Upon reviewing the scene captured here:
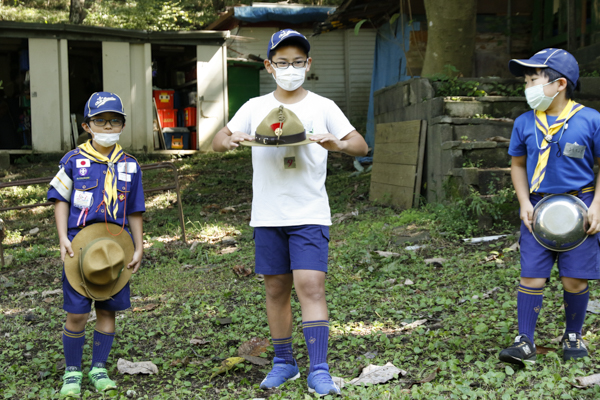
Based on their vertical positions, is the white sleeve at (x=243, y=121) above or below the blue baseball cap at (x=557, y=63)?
below

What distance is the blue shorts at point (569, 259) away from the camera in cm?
333

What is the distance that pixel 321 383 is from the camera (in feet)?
9.87

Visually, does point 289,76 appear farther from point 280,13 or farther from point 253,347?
point 280,13

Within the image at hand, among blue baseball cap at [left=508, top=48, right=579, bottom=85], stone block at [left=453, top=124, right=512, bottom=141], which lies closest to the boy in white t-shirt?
blue baseball cap at [left=508, top=48, right=579, bottom=85]

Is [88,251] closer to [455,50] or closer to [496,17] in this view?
[455,50]

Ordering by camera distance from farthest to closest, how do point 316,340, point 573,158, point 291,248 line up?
1. point 573,158
2. point 291,248
3. point 316,340

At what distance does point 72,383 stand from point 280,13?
1542 cm

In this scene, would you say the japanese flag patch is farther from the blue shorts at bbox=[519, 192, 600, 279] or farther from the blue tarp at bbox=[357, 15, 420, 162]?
the blue tarp at bbox=[357, 15, 420, 162]

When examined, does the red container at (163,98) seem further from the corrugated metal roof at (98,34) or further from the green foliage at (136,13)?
the green foliage at (136,13)

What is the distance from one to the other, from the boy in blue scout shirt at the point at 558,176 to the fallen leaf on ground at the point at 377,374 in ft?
2.08

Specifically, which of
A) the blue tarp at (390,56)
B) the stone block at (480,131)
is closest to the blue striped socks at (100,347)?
the stone block at (480,131)

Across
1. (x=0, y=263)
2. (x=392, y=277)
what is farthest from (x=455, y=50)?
(x=0, y=263)

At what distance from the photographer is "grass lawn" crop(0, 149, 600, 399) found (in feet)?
10.9

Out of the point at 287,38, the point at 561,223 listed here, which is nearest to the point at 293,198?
the point at 287,38
